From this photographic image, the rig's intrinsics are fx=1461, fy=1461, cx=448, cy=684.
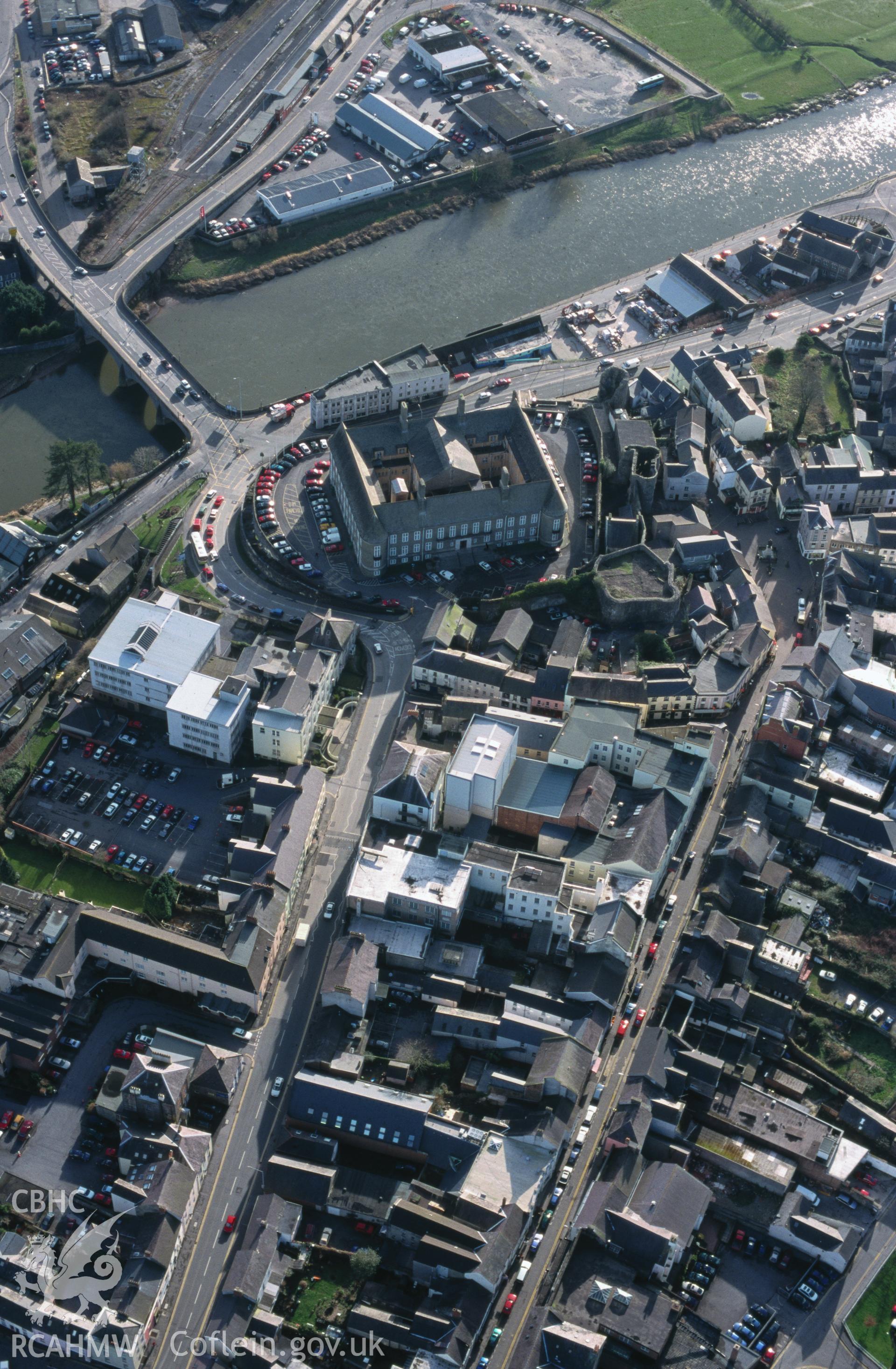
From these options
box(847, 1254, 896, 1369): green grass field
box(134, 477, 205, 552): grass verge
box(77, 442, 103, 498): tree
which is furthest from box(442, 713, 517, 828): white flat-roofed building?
box(77, 442, 103, 498): tree

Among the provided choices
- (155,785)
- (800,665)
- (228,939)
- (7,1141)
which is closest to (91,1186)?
(7,1141)

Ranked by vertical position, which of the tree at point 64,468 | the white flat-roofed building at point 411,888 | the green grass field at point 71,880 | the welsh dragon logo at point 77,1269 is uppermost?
the tree at point 64,468

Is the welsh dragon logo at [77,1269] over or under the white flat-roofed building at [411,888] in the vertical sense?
under

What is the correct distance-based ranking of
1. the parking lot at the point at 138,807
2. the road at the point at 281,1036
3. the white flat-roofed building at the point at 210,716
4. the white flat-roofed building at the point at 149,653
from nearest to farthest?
1. the road at the point at 281,1036
2. the parking lot at the point at 138,807
3. the white flat-roofed building at the point at 210,716
4. the white flat-roofed building at the point at 149,653

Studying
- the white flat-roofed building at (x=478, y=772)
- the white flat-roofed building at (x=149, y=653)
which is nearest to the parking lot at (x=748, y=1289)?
the white flat-roofed building at (x=478, y=772)

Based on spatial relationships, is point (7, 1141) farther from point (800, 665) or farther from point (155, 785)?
point (800, 665)

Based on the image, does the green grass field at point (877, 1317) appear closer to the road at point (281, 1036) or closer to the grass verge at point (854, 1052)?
the grass verge at point (854, 1052)

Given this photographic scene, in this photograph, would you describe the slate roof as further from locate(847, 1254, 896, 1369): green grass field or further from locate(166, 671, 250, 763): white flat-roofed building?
locate(847, 1254, 896, 1369): green grass field
